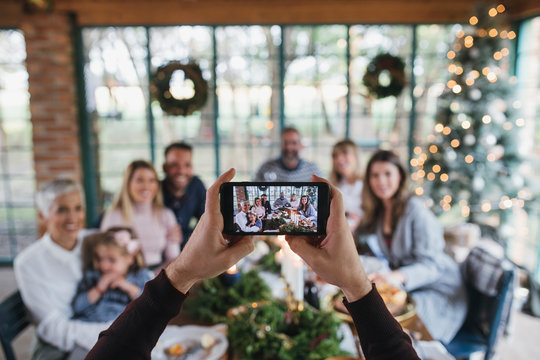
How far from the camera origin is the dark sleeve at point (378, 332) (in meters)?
0.66

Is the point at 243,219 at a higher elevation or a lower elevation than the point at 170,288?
higher

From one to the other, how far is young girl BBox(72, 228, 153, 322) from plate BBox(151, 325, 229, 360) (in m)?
0.41

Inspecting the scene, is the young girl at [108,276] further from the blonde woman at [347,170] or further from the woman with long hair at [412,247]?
the blonde woman at [347,170]

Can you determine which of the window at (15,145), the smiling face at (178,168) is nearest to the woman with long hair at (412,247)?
the smiling face at (178,168)

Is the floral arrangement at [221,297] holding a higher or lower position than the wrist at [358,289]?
lower

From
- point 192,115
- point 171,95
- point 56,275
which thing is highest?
point 171,95

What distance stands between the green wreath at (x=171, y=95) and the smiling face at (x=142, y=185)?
4.28 ft

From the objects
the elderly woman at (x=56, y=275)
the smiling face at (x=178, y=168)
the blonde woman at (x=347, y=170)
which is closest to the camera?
the elderly woman at (x=56, y=275)

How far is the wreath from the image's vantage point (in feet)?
12.7

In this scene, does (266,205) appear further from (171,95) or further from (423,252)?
(171,95)

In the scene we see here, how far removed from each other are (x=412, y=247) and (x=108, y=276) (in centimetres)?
171

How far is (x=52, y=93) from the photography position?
12.8 ft

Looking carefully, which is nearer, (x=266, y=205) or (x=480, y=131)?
(x=266, y=205)

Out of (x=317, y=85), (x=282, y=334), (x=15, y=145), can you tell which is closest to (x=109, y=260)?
(x=282, y=334)
